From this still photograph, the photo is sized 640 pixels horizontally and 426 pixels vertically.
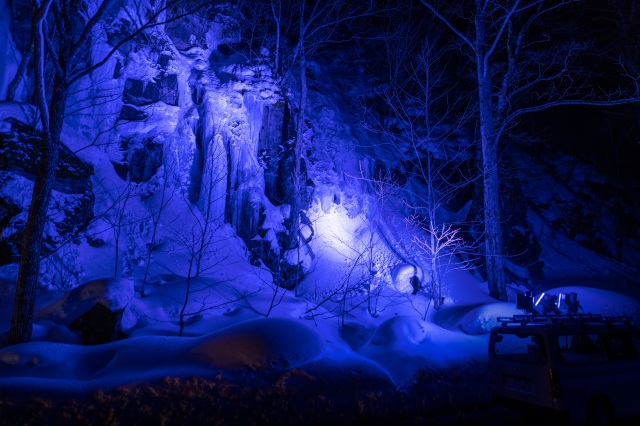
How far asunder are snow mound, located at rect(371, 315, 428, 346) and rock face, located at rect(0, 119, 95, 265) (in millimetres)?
8182

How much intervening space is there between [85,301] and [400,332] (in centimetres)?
635

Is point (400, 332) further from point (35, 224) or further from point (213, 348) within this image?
point (35, 224)

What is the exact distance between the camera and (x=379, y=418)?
19.2 feet

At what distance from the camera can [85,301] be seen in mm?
7281

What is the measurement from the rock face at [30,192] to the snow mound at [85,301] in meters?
2.40

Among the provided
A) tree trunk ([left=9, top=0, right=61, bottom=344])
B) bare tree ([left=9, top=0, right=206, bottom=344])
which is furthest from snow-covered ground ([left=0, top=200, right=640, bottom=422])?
bare tree ([left=9, top=0, right=206, bottom=344])

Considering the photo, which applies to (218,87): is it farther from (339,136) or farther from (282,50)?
(339,136)

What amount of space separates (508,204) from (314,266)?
39.6 ft

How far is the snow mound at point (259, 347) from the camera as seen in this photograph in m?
5.69

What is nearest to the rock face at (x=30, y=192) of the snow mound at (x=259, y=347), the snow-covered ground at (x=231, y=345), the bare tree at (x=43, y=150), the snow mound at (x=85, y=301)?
the snow-covered ground at (x=231, y=345)

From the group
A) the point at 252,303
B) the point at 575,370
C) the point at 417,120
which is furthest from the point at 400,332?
the point at 417,120

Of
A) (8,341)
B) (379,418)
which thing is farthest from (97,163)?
(379,418)

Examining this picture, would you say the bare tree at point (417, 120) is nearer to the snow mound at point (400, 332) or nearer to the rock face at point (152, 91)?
the rock face at point (152, 91)

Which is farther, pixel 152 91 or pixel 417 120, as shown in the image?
pixel 417 120
